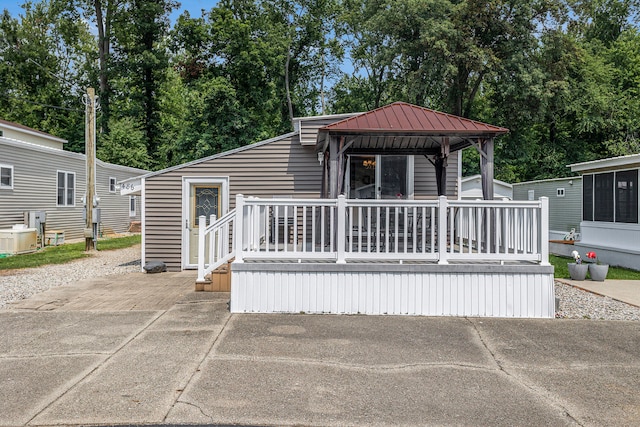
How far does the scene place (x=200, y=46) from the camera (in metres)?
24.2

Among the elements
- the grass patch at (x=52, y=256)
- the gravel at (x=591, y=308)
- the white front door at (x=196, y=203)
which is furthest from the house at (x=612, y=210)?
the grass patch at (x=52, y=256)

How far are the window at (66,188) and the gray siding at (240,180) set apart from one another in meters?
9.38

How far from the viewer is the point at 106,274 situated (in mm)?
10008

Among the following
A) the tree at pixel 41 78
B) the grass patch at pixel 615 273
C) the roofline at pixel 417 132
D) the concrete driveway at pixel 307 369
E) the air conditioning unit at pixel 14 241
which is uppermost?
the tree at pixel 41 78

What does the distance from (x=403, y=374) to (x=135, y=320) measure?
→ 11.1 ft

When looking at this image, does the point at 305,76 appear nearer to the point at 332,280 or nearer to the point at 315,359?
the point at 332,280

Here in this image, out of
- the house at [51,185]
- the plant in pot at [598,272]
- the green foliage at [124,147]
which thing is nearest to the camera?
the plant in pot at [598,272]

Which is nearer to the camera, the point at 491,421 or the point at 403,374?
the point at 491,421

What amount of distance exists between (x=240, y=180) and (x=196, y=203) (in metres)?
1.07

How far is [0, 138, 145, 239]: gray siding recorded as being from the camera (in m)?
14.8

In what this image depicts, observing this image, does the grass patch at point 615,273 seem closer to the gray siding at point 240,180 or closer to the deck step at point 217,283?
the gray siding at point 240,180

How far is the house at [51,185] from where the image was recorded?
48.3 ft

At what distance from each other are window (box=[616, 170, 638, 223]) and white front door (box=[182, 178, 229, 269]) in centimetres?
941

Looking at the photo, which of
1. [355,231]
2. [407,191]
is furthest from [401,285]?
[407,191]
